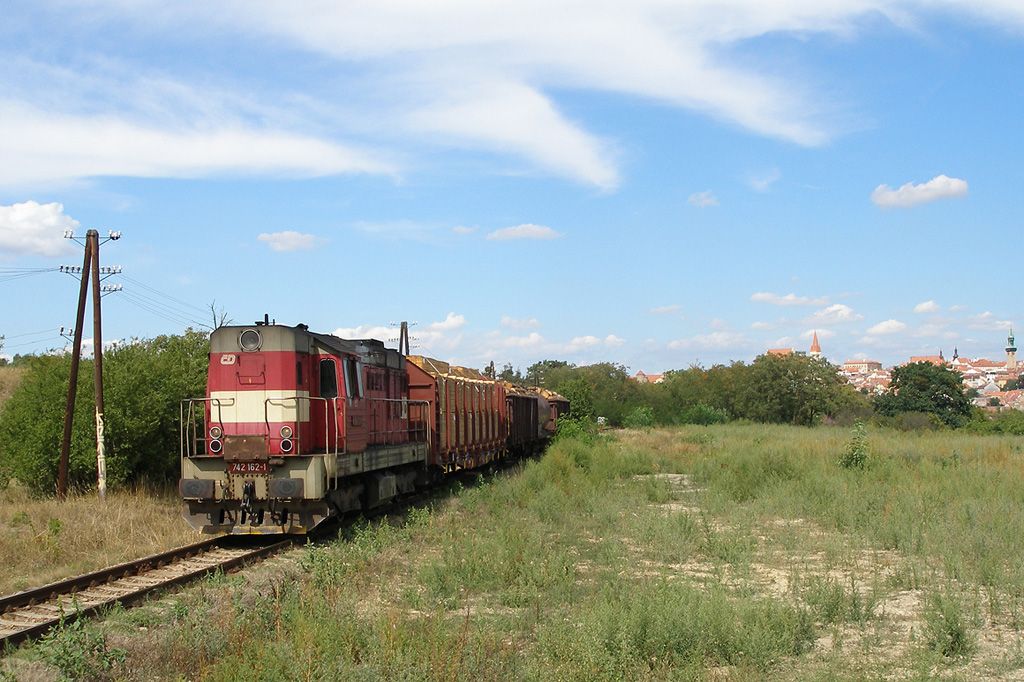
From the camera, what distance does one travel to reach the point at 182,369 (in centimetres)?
2100

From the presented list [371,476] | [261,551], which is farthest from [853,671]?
[371,476]

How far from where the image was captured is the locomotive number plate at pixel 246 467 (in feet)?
44.9

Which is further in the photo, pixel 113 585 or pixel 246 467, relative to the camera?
pixel 246 467

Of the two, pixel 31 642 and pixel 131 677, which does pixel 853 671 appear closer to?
pixel 131 677

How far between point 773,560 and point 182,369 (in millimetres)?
14441

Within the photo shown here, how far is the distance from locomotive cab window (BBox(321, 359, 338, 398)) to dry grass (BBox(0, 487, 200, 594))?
3124mm

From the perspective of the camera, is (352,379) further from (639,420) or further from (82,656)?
(639,420)

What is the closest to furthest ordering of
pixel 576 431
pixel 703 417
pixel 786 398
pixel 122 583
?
pixel 122 583 < pixel 576 431 < pixel 703 417 < pixel 786 398

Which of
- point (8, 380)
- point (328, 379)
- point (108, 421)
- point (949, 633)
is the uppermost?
point (8, 380)

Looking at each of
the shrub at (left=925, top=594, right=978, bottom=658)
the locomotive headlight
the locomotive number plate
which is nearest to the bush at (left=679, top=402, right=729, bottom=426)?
the locomotive headlight

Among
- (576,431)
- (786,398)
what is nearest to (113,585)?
(576,431)

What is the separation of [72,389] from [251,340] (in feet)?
22.4

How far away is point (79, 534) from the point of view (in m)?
14.1

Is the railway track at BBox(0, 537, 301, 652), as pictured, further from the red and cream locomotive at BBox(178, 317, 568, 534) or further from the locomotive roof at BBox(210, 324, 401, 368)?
the locomotive roof at BBox(210, 324, 401, 368)
